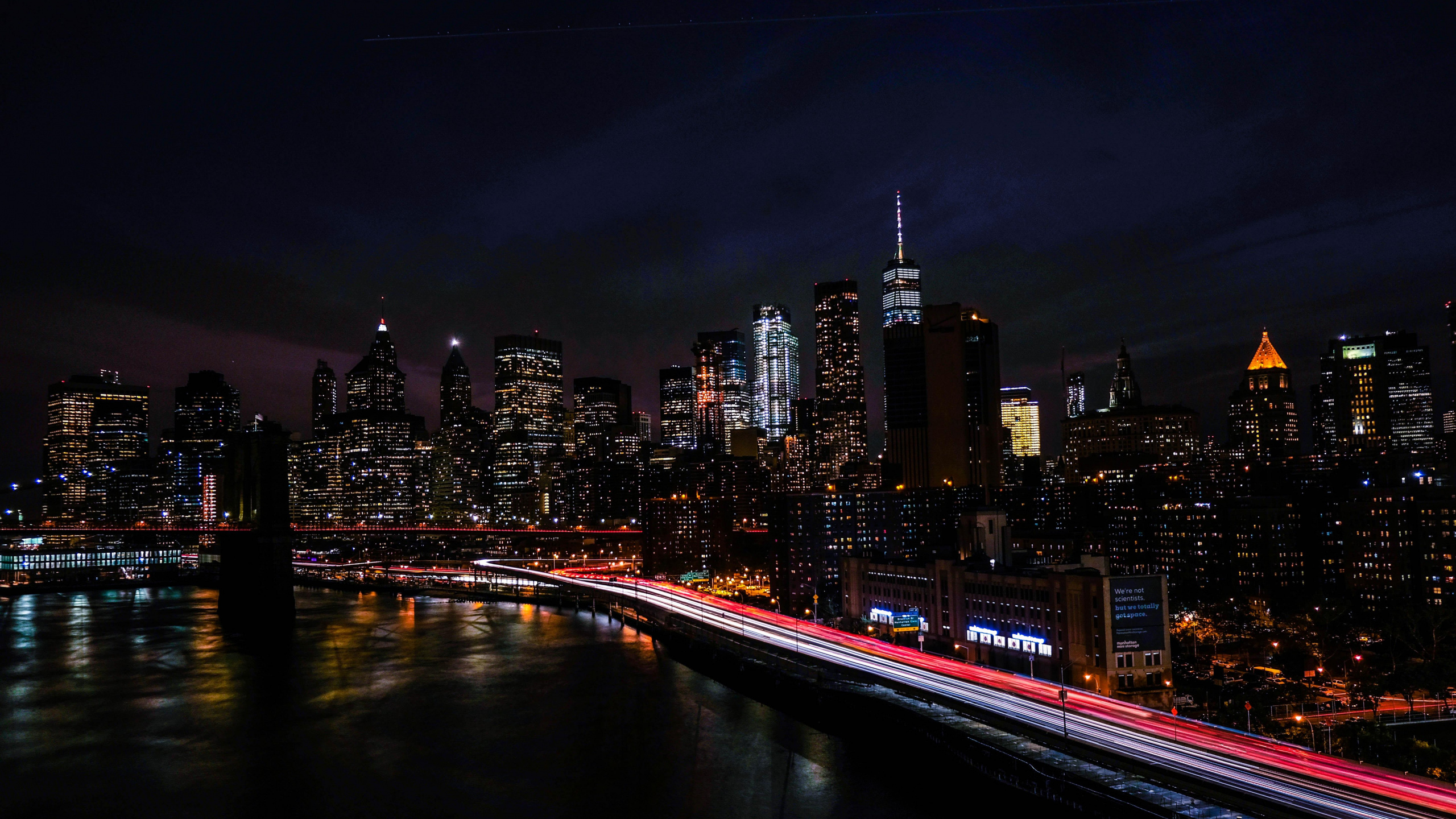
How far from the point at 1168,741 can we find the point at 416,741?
88.0ft

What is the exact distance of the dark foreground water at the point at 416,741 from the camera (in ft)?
101

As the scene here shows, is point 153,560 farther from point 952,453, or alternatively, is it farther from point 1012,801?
point 1012,801

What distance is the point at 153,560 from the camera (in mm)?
123000

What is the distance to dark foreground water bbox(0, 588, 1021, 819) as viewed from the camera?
1212 inches

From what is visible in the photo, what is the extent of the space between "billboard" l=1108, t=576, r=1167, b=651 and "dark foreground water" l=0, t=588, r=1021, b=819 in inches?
547

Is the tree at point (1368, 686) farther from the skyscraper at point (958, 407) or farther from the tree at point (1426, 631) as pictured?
the skyscraper at point (958, 407)

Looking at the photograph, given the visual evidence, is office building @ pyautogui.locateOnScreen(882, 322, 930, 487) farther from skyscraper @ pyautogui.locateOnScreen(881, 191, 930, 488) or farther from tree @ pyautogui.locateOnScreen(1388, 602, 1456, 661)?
tree @ pyautogui.locateOnScreen(1388, 602, 1456, 661)

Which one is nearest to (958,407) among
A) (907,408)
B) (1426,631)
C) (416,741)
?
(907,408)

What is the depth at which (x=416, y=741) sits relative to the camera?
1500 inches

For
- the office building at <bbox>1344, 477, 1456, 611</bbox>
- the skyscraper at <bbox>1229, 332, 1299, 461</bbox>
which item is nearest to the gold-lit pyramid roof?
the skyscraper at <bbox>1229, 332, 1299, 461</bbox>

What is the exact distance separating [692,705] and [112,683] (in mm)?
30120

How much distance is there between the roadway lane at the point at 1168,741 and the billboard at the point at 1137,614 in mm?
7003

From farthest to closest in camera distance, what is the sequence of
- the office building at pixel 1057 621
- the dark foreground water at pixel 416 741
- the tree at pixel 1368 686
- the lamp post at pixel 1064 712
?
1. the office building at pixel 1057 621
2. the tree at pixel 1368 686
3. the dark foreground water at pixel 416 741
4. the lamp post at pixel 1064 712

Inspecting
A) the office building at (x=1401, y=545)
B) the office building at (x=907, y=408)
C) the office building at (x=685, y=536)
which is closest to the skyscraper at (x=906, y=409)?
the office building at (x=907, y=408)
